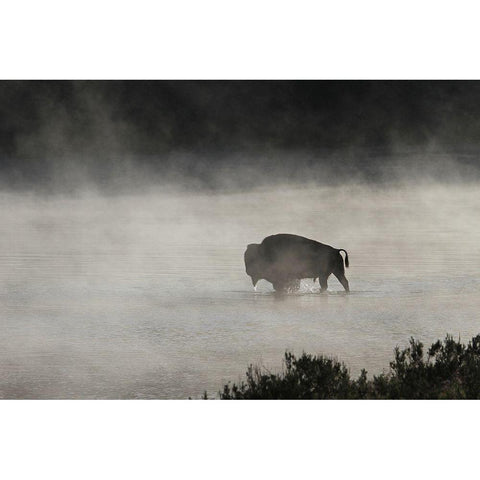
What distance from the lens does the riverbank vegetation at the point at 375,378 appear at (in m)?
3.99

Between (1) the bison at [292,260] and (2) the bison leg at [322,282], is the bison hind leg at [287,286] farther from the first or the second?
(2) the bison leg at [322,282]

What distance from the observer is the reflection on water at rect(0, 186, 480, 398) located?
4.04 meters

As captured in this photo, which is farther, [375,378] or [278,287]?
[278,287]

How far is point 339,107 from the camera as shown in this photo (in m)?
4.18

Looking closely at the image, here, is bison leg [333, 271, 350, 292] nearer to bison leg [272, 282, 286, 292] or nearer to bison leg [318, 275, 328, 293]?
bison leg [318, 275, 328, 293]

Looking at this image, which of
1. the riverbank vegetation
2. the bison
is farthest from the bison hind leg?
the riverbank vegetation

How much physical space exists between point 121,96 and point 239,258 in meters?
1.08

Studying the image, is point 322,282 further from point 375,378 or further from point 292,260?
point 375,378

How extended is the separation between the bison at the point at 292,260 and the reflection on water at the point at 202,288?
0.15 feet

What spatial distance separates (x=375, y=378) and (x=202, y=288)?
1012 millimetres

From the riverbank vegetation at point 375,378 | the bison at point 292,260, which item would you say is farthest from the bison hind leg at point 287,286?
the riverbank vegetation at point 375,378

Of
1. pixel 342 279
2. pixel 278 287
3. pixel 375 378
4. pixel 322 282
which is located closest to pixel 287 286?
pixel 278 287

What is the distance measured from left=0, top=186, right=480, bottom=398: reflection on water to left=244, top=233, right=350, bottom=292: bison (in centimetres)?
5

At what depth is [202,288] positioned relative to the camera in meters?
4.08
